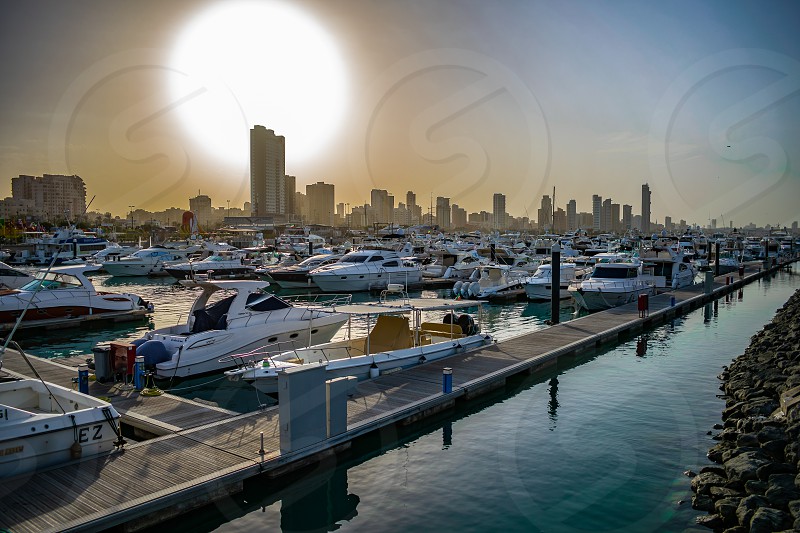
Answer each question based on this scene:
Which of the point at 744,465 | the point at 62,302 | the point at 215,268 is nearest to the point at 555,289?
the point at 744,465

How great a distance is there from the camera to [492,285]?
41812 mm

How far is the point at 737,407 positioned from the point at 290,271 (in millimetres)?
36556

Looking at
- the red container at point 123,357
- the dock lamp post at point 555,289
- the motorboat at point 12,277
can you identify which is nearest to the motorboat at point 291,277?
the motorboat at point 12,277

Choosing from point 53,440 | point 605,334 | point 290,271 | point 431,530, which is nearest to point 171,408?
point 53,440

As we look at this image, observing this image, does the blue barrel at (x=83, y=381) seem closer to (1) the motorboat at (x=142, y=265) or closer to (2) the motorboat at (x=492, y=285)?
(2) the motorboat at (x=492, y=285)

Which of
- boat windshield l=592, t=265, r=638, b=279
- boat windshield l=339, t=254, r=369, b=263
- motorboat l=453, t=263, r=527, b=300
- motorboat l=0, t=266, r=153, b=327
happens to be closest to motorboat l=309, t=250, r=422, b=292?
boat windshield l=339, t=254, r=369, b=263

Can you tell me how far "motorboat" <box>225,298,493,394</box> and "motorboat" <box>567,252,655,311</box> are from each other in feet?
49.7

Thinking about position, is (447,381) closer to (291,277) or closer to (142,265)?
(291,277)

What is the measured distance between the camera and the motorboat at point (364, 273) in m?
44.8

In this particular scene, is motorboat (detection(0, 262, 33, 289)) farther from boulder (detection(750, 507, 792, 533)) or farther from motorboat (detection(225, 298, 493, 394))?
boulder (detection(750, 507, 792, 533))

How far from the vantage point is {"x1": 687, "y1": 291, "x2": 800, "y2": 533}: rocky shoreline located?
9.70m

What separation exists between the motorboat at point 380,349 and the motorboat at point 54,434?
4.18 meters

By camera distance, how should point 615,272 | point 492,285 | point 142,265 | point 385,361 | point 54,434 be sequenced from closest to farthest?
1. point 54,434
2. point 385,361
3. point 615,272
4. point 492,285
5. point 142,265

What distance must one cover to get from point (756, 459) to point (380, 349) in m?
10.3
